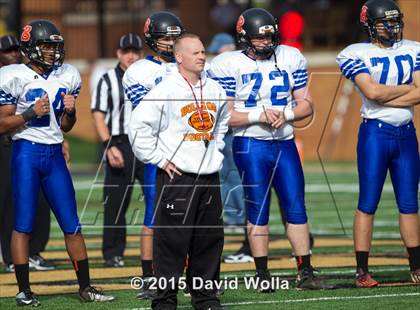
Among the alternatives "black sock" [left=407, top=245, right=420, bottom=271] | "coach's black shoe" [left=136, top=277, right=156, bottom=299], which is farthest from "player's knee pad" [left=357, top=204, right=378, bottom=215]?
"coach's black shoe" [left=136, top=277, right=156, bottom=299]

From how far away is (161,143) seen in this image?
680 cm

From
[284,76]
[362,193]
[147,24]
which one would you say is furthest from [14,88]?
[362,193]

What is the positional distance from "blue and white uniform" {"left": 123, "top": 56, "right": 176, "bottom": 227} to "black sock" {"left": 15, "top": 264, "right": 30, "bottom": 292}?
98cm

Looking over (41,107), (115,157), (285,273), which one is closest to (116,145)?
(115,157)

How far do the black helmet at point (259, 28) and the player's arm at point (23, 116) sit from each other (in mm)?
1496

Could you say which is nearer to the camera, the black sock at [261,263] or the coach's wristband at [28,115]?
the coach's wristband at [28,115]

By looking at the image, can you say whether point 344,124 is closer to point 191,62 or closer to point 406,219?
point 406,219

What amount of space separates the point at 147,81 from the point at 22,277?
1624 mm

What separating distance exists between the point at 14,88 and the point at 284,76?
1902 millimetres

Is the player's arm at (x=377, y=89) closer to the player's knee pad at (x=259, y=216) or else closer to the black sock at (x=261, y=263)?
the player's knee pad at (x=259, y=216)

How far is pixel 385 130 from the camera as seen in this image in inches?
311

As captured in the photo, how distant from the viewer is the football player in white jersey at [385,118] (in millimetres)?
7812

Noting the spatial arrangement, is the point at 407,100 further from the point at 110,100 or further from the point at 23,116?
the point at 110,100

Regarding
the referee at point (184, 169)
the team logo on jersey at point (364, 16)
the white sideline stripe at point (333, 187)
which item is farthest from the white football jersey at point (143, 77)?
the white sideline stripe at point (333, 187)
